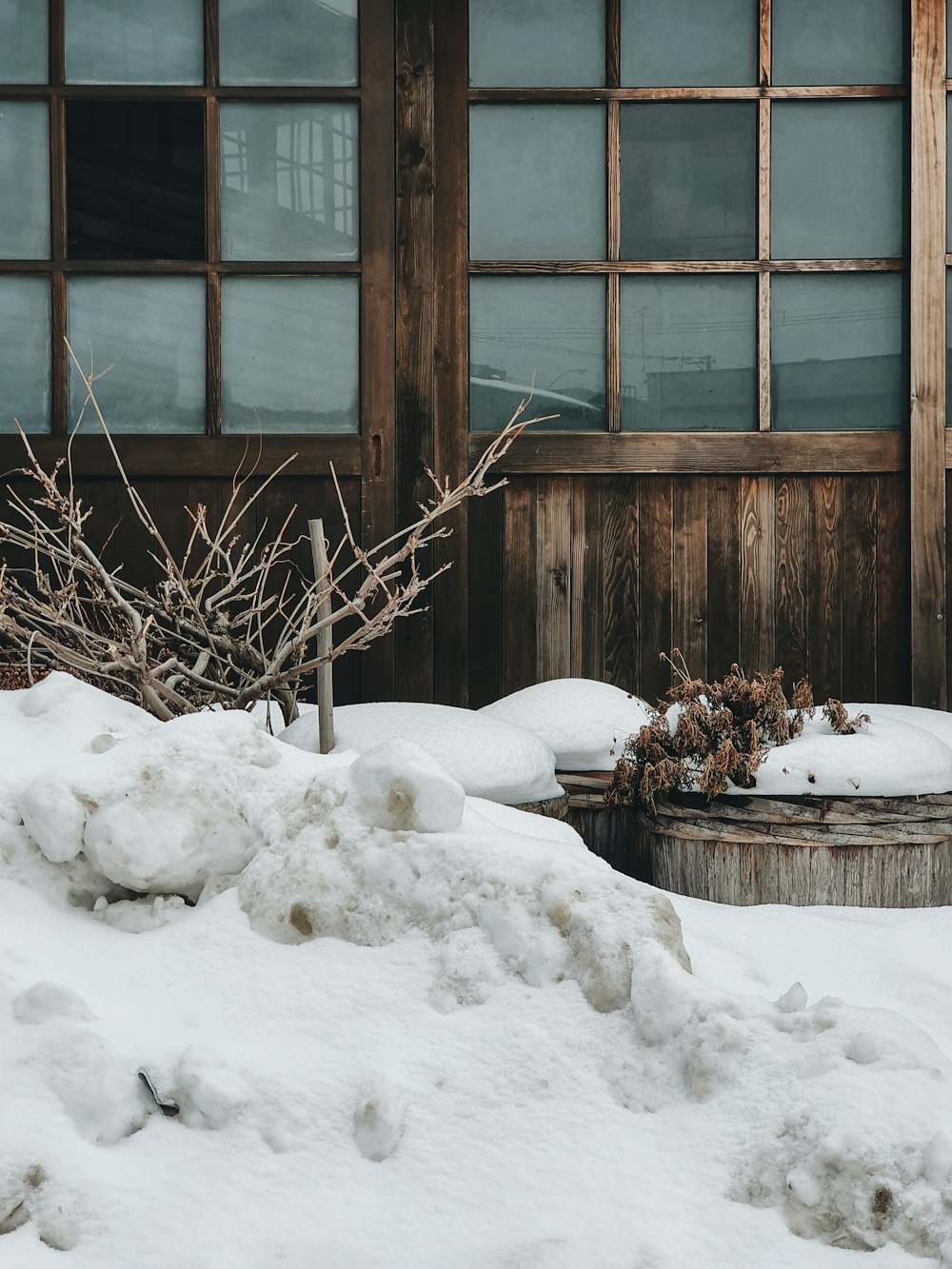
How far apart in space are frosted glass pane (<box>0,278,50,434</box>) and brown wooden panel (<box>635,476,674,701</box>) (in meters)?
2.27

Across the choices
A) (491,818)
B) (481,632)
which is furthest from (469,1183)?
(481,632)

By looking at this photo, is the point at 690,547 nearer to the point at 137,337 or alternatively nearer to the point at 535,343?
the point at 535,343

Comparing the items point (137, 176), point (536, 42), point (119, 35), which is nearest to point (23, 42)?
point (119, 35)

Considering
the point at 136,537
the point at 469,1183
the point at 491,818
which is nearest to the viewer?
the point at 469,1183

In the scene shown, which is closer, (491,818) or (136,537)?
(491,818)

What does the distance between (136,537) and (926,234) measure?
123 inches

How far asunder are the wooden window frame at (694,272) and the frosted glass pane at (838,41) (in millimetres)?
50

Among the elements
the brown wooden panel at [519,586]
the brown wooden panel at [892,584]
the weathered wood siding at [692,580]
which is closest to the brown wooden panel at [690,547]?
the weathered wood siding at [692,580]

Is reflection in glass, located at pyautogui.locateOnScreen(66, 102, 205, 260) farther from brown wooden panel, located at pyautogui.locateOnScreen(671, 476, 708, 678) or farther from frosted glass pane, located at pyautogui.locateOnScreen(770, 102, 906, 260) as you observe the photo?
frosted glass pane, located at pyautogui.locateOnScreen(770, 102, 906, 260)

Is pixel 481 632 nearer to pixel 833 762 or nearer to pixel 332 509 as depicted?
pixel 332 509

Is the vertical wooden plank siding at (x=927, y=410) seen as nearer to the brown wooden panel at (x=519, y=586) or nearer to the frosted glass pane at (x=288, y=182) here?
the brown wooden panel at (x=519, y=586)

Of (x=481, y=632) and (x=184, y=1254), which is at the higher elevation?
(x=481, y=632)

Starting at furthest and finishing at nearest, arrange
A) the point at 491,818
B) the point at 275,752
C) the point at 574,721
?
the point at 574,721 < the point at 491,818 < the point at 275,752

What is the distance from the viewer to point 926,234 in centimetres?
389
